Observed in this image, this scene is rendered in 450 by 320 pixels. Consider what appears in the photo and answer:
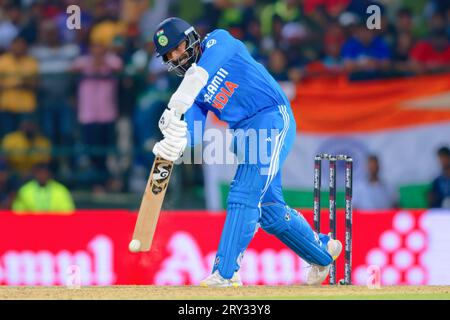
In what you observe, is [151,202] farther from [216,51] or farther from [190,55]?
[216,51]

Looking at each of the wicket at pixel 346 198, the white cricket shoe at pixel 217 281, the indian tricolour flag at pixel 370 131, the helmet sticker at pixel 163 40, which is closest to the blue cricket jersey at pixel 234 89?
the helmet sticker at pixel 163 40

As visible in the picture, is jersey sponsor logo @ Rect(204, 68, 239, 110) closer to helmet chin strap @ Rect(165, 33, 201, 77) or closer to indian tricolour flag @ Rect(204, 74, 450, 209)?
helmet chin strap @ Rect(165, 33, 201, 77)

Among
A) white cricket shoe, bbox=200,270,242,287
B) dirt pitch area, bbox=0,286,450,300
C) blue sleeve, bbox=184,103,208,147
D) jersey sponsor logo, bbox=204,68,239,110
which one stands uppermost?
jersey sponsor logo, bbox=204,68,239,110

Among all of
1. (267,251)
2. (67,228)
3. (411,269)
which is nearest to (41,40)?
(67,228)

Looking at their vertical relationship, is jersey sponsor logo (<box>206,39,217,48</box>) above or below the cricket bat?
above

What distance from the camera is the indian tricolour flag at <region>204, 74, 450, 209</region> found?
13828 mm

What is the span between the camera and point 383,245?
489 inches

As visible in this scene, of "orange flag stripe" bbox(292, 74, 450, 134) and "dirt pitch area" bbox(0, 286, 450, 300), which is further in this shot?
"orange flag stripe" bbox(292, 74, 450, 134)

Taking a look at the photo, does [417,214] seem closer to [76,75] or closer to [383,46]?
[383,46]

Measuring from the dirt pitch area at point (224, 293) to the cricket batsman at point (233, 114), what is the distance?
14.3 inches

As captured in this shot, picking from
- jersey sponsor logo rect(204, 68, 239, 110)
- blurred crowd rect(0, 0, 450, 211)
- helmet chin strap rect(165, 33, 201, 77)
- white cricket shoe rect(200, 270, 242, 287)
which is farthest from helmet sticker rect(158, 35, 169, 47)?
blurred crowd rect(0, 0, 450, 211)

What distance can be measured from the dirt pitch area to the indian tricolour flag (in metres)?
4.89

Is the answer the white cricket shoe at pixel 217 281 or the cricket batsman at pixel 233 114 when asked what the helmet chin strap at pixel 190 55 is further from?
the white cricket shoe at pixel 217 281

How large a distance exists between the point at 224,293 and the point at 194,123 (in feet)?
4.34
